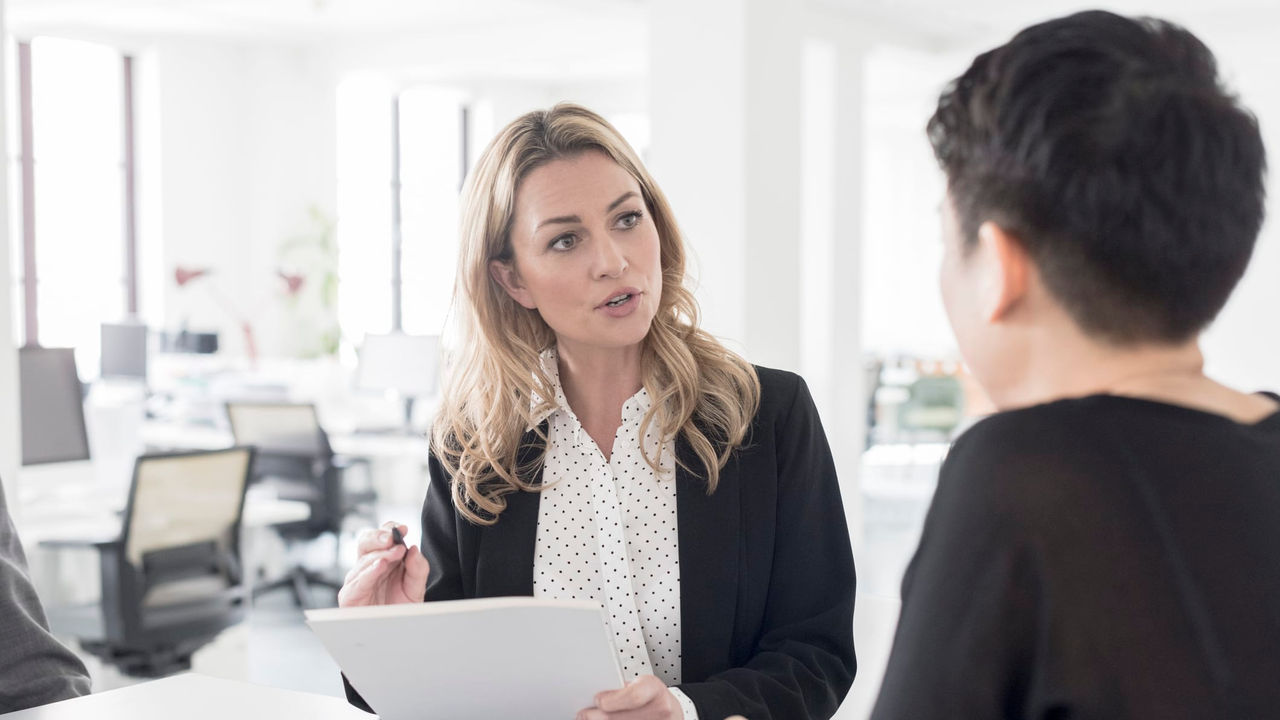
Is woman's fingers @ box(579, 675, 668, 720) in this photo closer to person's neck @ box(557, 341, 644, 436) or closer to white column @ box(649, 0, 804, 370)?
person's neck @ box(557, 341, 644, 436)

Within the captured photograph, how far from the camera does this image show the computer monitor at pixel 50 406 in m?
4.26

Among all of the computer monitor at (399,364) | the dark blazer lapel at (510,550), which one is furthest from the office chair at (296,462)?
the dark blazer lapel at (510,550)

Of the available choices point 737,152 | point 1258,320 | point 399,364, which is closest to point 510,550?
point 737,152

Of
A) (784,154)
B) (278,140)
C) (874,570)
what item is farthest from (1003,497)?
(278,140)

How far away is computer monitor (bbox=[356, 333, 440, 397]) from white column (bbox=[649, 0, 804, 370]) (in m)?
2.86

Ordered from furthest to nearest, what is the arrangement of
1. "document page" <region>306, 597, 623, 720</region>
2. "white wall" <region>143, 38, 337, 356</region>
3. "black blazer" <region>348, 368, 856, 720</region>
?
1. "white wall" <region>143, 38, 337, 356</region>
2. "black blazer" <region>348, 368, 856, 720</region>
3. "document page" <region>306, 597, 623, 720</region>

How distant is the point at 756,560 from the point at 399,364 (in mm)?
5945

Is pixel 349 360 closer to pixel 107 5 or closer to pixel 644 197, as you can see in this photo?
pixel 107 5

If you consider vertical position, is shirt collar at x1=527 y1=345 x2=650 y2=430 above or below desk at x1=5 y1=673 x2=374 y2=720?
above

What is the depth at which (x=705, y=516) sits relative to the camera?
1.66 metres

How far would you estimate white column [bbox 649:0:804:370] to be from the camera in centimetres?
466

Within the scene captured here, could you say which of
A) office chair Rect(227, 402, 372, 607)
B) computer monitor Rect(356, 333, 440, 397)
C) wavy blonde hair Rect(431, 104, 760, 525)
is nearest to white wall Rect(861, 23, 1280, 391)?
computer monitor Rect(356, 333, 440, 397)

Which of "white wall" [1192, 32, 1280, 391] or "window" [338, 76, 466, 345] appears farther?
"window" [338, 76, 466, 345]

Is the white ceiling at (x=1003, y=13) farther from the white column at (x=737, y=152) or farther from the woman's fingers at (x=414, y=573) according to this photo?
the woman's fingers at (x=414, y=573)
